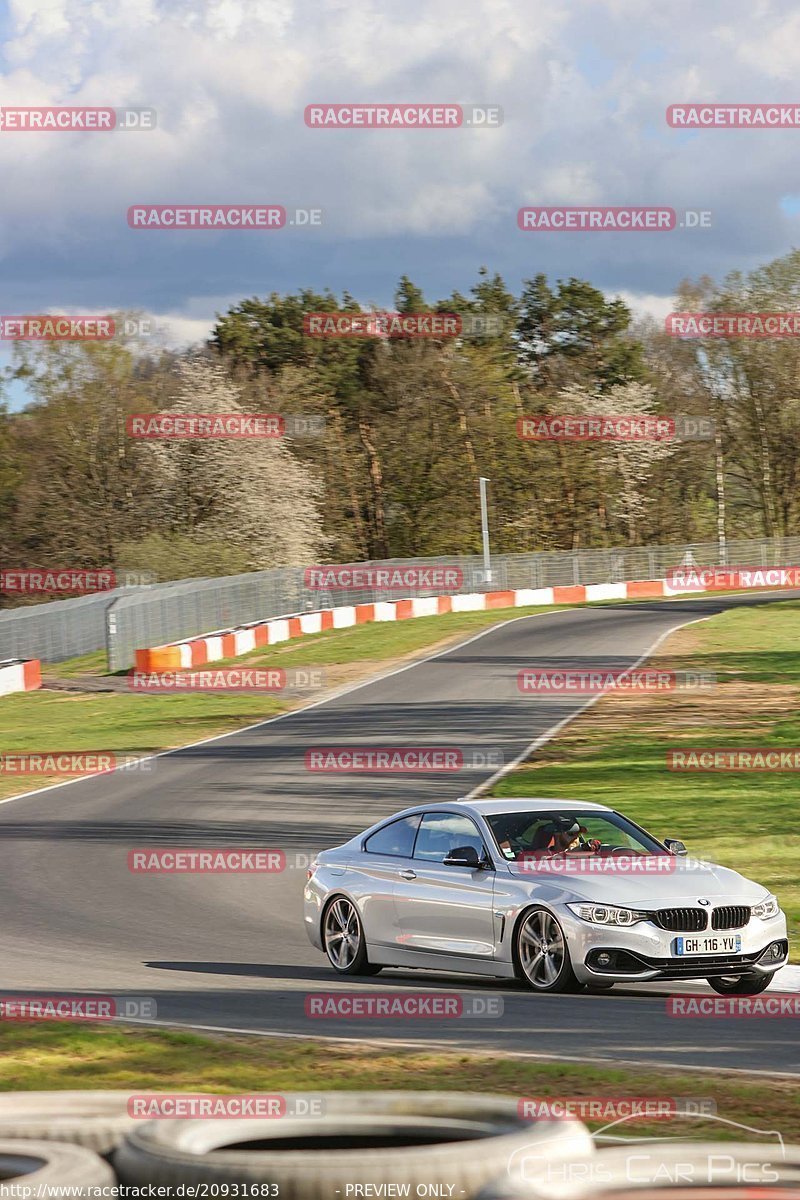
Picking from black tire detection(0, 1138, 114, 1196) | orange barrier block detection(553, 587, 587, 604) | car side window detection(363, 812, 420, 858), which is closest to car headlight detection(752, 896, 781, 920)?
car side window detection(363, 812, 420, 858)

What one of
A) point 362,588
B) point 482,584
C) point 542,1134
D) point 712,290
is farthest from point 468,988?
point 712,290

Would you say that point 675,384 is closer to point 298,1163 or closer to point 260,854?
point 260,854

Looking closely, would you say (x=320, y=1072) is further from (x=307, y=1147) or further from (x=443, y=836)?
(x=443, y=836)

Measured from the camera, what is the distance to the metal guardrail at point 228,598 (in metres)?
45.2

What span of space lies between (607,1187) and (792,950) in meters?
8.20

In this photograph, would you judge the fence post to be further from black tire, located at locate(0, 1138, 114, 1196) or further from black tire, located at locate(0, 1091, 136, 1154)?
black tire, located at locate(0, 1138, 114, 1196)

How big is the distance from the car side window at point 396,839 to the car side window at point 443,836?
0.23ft

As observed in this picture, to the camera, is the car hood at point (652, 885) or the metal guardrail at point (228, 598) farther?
the metal guardrail at point (228, 598)

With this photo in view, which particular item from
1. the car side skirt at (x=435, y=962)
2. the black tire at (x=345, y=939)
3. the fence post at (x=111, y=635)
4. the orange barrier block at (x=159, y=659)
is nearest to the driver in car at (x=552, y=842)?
the car side skirt at (x=435, y=962)

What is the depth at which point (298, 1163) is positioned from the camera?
18.3ft

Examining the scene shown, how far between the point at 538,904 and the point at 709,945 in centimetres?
120

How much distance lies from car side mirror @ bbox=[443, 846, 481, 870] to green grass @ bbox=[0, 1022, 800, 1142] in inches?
111

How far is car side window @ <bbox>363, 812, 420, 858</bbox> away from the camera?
12.8 metres

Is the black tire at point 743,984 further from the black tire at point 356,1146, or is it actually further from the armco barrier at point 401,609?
the armco barrier at point 401,609
